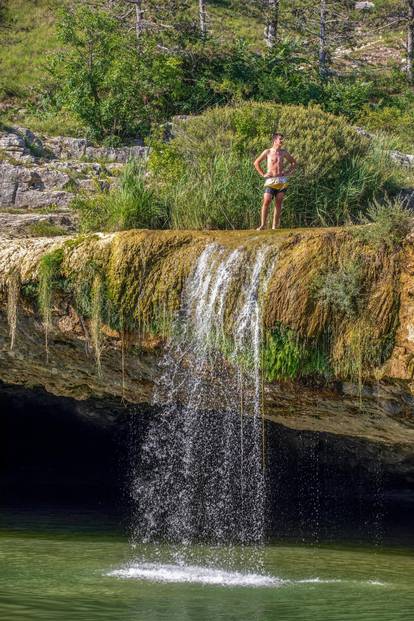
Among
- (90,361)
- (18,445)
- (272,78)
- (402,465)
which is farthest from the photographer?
(272,78)

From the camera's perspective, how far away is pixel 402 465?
19953 millimetres

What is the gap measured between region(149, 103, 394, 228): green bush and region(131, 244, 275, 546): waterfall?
2.69 meters

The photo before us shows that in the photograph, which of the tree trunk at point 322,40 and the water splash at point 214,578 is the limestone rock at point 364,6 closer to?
the tree trunk at point 322,40

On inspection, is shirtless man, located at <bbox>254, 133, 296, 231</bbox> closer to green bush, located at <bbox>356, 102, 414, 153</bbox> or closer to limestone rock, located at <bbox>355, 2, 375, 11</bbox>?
green bush, located at <bbox>356, 102, 414, 153</bbox>

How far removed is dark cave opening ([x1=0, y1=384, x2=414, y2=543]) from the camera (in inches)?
763

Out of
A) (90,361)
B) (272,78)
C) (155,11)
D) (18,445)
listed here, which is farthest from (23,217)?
(155,11)

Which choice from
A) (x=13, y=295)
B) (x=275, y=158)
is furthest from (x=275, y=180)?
(x=13, y=295)

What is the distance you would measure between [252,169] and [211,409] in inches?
161

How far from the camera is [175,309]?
14352 millimetres

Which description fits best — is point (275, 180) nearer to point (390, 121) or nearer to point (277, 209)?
point (277, 209)

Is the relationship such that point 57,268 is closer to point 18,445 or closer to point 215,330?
point 215,330

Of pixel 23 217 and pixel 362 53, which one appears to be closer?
pixel 23 217

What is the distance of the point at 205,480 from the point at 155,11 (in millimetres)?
25321

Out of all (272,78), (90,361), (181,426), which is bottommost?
(181,426)
